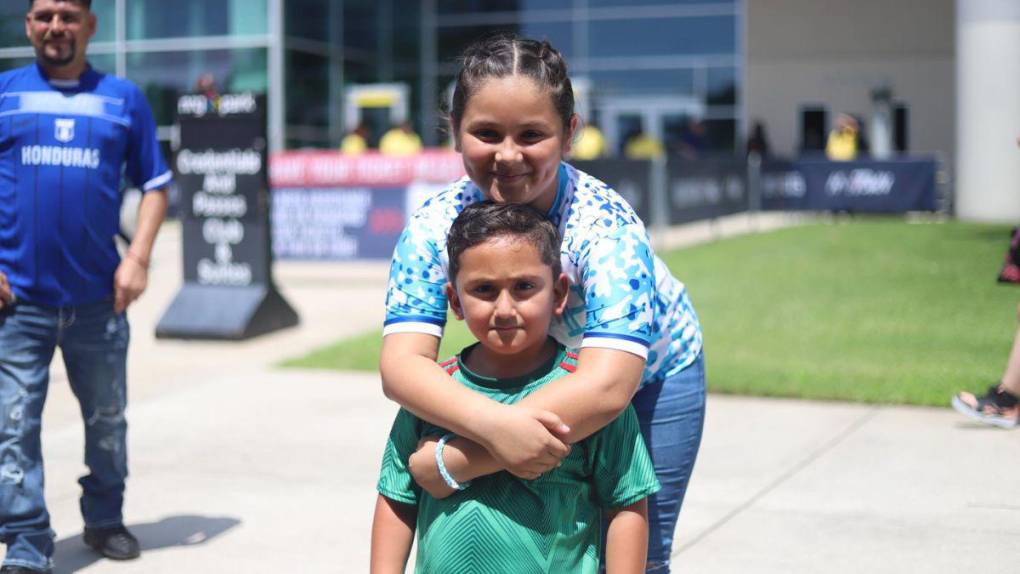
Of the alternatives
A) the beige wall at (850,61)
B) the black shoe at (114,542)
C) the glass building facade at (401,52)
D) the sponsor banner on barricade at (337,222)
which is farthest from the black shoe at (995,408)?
the beige wall at (850,61)

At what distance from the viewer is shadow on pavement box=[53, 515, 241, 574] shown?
184 inches

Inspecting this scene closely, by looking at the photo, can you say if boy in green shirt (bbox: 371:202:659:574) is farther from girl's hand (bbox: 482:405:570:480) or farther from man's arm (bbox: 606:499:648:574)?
girl's hand (bbox: 482:405:570:480)

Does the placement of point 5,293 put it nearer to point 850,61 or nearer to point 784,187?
point 784,187

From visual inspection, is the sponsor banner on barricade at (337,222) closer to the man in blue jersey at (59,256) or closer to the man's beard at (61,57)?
the man in blue jersey at (59,256)

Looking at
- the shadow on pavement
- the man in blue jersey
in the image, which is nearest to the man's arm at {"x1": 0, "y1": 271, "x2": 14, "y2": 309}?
the man in blue jersey

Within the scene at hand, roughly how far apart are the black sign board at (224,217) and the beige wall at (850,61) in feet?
77.3

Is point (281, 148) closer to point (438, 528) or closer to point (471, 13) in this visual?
point (471, 13)

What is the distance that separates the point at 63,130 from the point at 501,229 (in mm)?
2444

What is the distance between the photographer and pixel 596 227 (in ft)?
8.58

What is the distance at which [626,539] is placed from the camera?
261cm

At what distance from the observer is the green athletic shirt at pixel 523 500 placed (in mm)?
2551

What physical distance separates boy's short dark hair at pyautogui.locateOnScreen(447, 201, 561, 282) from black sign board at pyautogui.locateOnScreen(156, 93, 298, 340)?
786 cm

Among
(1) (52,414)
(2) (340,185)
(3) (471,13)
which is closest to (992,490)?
A: (1) (52,414)

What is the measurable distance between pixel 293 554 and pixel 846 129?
2137 cm
